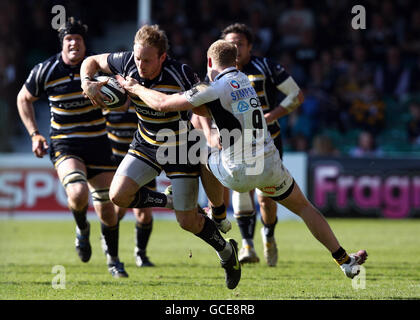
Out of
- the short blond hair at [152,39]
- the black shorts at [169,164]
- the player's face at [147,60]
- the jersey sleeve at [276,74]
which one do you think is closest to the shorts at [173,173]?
the black shorts at [169,164]

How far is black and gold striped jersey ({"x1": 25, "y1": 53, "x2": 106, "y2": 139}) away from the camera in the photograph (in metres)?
8.30

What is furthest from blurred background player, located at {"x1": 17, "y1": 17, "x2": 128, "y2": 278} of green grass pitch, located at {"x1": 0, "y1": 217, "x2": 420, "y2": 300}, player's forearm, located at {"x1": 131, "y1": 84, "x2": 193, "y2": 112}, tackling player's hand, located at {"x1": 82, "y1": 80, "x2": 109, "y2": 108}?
player's forearm, located at {"x1": 131, "y1": 84, "x2": 193, "y2": 112}

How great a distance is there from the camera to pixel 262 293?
683 cm

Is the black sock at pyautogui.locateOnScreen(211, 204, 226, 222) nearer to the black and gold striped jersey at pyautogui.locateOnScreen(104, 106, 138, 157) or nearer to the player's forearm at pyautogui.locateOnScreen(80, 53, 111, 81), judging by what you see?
the player's forearm at pyautogui.locateOnScreen(80, 53, 111, 81)

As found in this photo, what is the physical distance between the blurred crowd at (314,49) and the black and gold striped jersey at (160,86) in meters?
9.73

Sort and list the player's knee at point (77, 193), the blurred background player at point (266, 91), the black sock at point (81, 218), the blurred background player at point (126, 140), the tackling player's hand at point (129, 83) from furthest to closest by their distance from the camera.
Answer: the blurred background player at point (126, 140) → the blurred background player at point (266, 91) → the black sock at point (81, 218) → the player's knee at point (77, 193) → the tackling player's hand at point (129, 83)

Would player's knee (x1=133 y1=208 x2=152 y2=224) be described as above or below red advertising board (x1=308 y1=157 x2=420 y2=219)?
above

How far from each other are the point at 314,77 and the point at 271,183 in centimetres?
1157

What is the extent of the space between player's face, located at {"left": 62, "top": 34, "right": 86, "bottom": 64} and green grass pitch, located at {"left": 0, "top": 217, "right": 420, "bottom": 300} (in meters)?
2.31

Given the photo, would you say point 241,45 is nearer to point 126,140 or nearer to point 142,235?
point 126,140

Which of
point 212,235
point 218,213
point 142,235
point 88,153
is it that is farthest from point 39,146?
point 212,235

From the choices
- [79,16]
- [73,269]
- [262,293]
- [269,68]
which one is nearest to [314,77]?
[79,16]

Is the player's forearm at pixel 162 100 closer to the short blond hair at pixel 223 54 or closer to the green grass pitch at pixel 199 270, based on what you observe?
Answer: the short blond hair at pixel 223 54

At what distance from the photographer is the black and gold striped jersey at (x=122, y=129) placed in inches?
365
